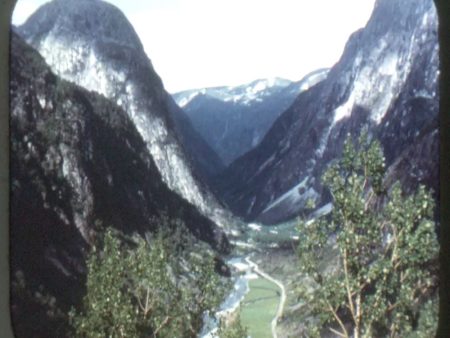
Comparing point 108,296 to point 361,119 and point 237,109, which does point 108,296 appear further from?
point 361,119

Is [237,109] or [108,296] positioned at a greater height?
[237,109]

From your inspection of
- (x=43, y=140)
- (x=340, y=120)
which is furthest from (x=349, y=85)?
(x=43, y=140)

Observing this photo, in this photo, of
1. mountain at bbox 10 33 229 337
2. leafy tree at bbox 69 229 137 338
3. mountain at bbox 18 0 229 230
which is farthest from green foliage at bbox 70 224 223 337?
mountain at bbox 18 0 229 230

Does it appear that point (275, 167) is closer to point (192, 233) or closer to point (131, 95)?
point (192, 233)

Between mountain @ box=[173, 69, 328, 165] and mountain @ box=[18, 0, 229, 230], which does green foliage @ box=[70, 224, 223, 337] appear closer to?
mountain @ box=[18, 0, 229, 230]

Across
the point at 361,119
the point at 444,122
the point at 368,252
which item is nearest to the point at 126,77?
the point at 361,119

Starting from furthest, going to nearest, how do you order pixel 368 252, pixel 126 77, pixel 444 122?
pixel 126 77, pixel 368 252, pixel 444 122
